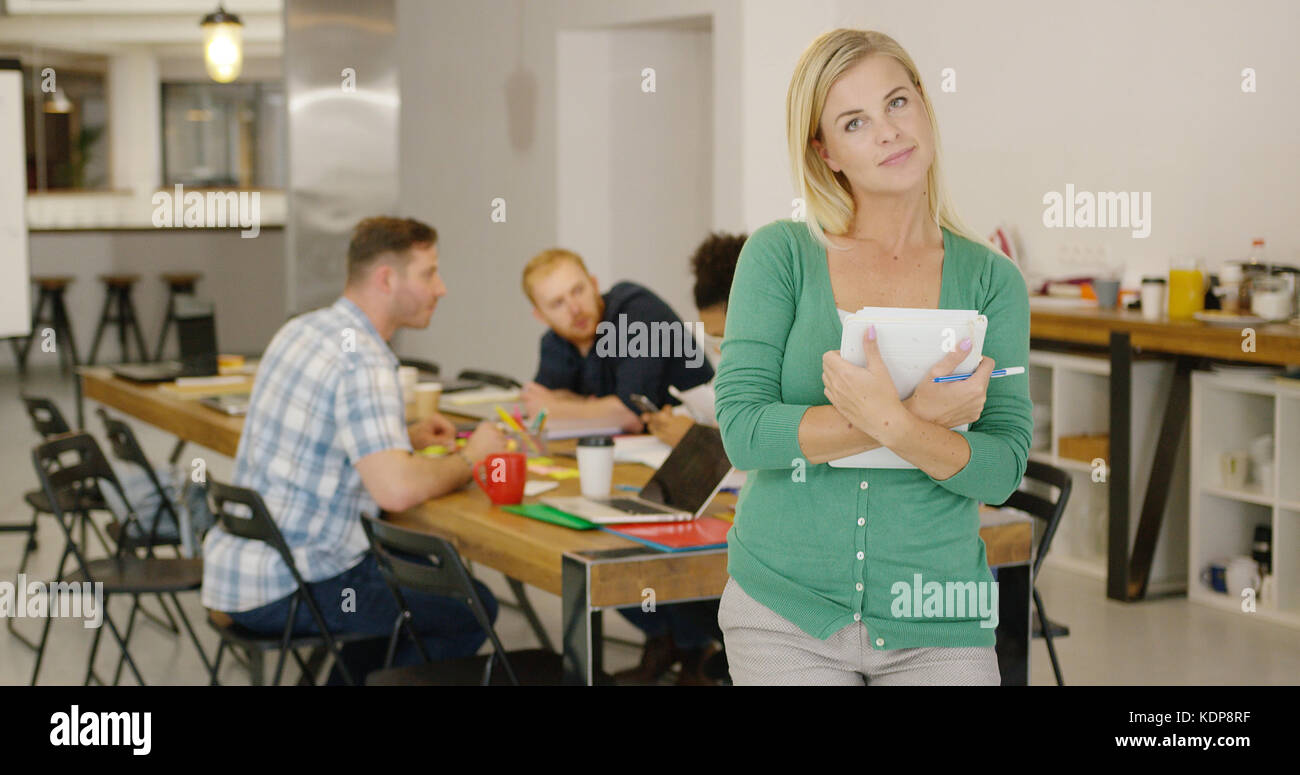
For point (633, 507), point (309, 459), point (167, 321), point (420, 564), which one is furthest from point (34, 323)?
point (633, 507)

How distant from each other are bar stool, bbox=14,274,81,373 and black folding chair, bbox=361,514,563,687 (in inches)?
392

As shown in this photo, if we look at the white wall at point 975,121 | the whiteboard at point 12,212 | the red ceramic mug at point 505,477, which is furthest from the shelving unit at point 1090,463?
the whiteboard at point 12,212

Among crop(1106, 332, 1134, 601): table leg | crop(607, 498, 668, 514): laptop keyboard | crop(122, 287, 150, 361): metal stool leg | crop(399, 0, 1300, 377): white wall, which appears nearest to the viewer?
crop(607, 498, 668, 514): laptop keyboard

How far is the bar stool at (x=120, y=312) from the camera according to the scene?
1216cm

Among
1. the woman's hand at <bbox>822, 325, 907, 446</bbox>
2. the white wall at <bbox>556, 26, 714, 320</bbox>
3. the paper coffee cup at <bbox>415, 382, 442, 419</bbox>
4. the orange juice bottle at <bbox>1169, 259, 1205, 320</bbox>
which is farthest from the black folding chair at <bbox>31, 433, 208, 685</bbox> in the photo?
the white wall at <bbox>556, 26, 714, 320</bbox>

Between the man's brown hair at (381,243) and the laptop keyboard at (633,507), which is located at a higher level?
the man's brown hair at (381,243)

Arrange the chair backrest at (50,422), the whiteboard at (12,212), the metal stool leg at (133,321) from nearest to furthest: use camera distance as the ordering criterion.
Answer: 1. the chair backrest at (50,422)
2. the whiteboard at (12,212)
3. the metal stool leg at (133,321)

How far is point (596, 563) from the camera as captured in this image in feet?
8.09

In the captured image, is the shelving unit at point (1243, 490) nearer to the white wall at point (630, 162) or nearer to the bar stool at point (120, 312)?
the white wall at point (630, 162)

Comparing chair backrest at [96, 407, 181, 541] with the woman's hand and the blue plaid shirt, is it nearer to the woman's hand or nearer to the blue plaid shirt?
the blue plaid shirt

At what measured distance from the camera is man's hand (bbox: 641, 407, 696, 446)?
11.5 feet

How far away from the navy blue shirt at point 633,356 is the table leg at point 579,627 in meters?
1.42

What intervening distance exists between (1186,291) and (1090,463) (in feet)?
2.48

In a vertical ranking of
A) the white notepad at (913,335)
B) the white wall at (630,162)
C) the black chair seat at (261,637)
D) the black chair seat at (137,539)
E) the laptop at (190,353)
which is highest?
the white wall at (630,162)
